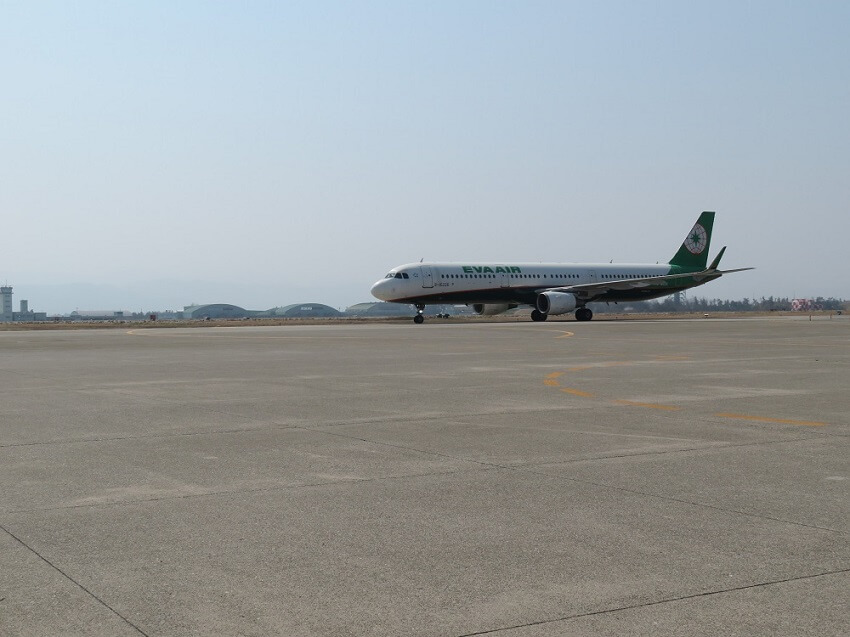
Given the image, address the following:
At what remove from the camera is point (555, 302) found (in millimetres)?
59688

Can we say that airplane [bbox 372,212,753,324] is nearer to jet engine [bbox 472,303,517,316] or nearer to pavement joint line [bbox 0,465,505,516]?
jet engine [bbox 472,303,517,316]

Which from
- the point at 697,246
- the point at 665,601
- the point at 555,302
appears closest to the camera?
the point at 665,601

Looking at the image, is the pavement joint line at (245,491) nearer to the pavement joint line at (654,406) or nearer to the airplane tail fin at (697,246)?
the pavement joint line at (654,406)

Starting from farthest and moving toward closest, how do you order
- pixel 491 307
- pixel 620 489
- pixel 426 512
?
pixel 491 307 → pixel 620 489 → pixel 426 512

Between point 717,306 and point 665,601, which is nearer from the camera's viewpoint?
point 665,601

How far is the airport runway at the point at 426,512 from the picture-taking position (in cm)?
468

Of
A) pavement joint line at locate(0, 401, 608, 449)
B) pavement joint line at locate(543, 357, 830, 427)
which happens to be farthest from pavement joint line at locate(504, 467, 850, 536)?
pavement joint line at locate(543, 357, 830, 427)

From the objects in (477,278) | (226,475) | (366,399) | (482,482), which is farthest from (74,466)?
(477,278)

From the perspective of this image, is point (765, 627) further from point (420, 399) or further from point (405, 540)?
point (420, 399)

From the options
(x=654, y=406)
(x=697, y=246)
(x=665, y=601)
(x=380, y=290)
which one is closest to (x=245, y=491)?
(x=665, y=601)

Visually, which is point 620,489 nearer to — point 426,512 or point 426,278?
point 426,512

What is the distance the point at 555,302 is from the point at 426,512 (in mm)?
53652

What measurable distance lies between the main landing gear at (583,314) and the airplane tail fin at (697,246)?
35.1 ft

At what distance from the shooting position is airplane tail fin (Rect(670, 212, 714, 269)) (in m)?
69.9
